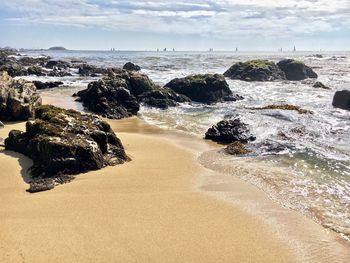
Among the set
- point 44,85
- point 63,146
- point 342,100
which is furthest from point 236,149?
point 44,85

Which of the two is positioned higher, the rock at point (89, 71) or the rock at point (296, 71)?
the rock at point (296, 71)

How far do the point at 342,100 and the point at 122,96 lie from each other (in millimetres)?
16730

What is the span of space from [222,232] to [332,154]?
9.39 meters

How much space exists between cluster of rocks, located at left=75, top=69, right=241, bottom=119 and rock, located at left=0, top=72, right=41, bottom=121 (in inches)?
200

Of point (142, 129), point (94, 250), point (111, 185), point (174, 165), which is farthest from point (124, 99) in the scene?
point (94, 250)

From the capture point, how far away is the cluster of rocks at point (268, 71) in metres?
55.4

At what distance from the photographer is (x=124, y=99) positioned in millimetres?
27641

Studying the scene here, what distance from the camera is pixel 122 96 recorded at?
27.8 m

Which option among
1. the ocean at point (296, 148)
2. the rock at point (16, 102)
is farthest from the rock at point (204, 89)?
the rock at point (16, 102)

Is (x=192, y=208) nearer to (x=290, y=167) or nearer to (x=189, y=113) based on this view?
(x=290, y=167)

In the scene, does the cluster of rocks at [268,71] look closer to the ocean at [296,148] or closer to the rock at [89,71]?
the rock at [89,71]

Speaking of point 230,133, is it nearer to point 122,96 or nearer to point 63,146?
point 63,146

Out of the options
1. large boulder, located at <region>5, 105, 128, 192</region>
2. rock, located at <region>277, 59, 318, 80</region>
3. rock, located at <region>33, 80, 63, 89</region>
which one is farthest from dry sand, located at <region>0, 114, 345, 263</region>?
rock, located at <region>277, 59, 318, 80</region>

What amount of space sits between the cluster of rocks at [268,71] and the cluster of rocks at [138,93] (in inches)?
806
